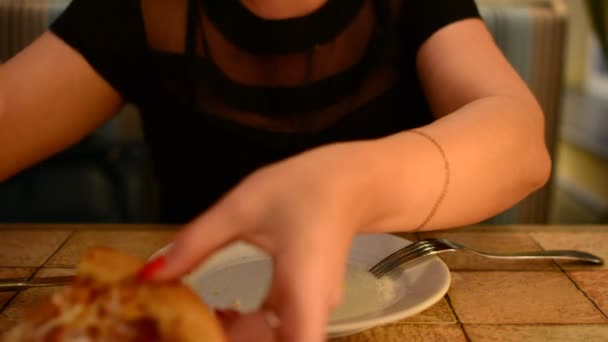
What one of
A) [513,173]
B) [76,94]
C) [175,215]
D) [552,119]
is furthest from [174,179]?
[552,119]

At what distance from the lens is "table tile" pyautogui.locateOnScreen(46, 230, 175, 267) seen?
721 millimetres

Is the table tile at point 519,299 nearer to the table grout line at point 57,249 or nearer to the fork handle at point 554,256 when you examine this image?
the fork handle at point 554,256

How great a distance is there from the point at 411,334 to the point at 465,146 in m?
0.17

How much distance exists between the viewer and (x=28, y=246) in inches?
29.6

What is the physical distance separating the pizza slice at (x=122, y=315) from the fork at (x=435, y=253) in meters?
0.25

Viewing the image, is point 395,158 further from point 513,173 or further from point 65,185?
point 65,185

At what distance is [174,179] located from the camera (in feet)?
3.46

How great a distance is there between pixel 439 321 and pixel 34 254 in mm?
457

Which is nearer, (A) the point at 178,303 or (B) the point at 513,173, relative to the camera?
(A) the point at 178,303

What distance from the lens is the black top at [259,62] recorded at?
3.06ft

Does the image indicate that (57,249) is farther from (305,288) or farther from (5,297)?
(305,288)

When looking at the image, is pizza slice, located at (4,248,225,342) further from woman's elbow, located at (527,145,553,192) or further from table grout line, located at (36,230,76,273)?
woman's elbow, located at (527,145,553,192)

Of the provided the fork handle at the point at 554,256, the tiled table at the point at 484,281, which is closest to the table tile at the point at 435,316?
the tiled table at the point at 484,281

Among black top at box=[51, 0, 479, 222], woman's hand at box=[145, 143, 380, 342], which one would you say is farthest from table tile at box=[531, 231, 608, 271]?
woman's hand at box=[145, 143, 380, 342]
